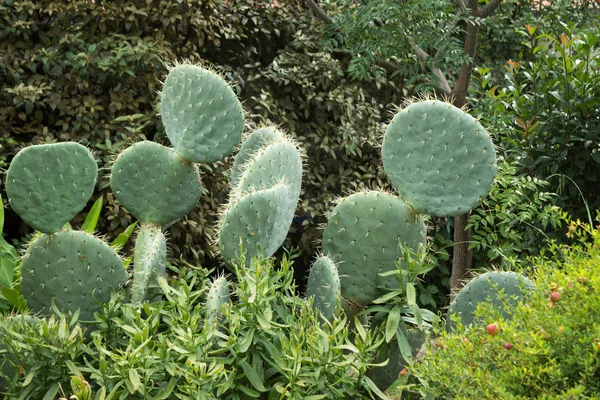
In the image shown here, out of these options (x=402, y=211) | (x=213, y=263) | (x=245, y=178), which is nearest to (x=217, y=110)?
(x=245, y=178)

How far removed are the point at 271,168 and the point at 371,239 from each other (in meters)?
0.46

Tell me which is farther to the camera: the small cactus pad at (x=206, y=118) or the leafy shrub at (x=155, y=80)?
the leafy shrub at (x=155, y=80)

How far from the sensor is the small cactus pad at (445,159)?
9.82 ft

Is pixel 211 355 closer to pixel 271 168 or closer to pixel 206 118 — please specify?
pixel 271 168

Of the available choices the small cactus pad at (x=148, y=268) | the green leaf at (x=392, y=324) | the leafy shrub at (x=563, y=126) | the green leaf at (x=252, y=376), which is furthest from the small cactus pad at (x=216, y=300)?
the leafy shrub at (x=563, y=126)

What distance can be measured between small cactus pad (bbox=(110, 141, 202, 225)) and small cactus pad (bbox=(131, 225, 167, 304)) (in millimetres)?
143

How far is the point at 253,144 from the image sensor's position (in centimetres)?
337

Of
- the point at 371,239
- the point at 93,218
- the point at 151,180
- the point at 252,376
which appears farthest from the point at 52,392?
the point at 93,218

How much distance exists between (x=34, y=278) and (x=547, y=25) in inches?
181

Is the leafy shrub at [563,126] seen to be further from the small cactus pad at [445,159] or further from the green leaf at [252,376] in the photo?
the green leaf at [252,376]

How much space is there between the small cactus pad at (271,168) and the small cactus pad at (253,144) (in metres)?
0.18

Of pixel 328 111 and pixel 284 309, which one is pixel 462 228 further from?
pixel 284 309

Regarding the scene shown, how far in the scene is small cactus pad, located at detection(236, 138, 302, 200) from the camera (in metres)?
2.92

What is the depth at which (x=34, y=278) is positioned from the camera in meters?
2.93
